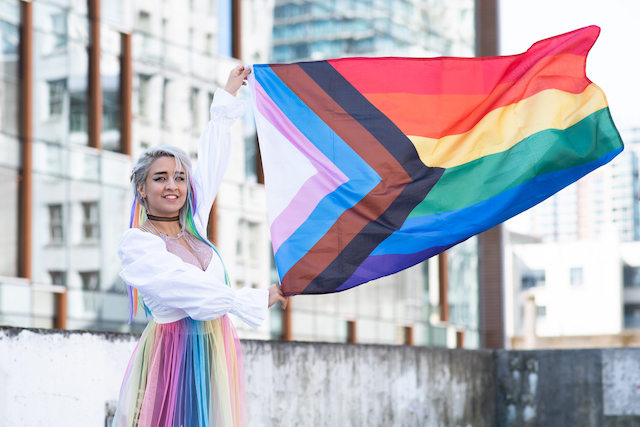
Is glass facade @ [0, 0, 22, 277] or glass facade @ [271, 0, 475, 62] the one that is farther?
glass facade @ [271, 0, 475, 62]

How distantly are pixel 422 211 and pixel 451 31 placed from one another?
99.0 ft

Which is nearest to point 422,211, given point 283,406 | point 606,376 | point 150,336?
point 150,336

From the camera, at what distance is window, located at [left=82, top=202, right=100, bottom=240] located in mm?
24281

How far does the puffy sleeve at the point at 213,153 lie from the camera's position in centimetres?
391

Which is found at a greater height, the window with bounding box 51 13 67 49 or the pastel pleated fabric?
the window with bounding box 51 13 67 49

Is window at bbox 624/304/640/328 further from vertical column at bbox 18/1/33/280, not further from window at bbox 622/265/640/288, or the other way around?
vertical column at bbox 18/1/33/280

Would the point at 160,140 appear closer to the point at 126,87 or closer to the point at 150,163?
the point at 126,87

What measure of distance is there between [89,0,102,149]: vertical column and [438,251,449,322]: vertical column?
1592cm

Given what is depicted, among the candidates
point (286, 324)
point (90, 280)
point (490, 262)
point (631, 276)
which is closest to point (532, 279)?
point (631, 276)

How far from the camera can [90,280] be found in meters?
24.5

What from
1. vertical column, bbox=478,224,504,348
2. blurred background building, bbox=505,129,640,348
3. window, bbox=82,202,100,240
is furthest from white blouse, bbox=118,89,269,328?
blurred background building, bbox=505,129,640,348

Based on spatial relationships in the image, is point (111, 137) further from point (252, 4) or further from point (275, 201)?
point (275, 201)

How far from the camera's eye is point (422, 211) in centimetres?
457

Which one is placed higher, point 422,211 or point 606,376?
point 422,211
